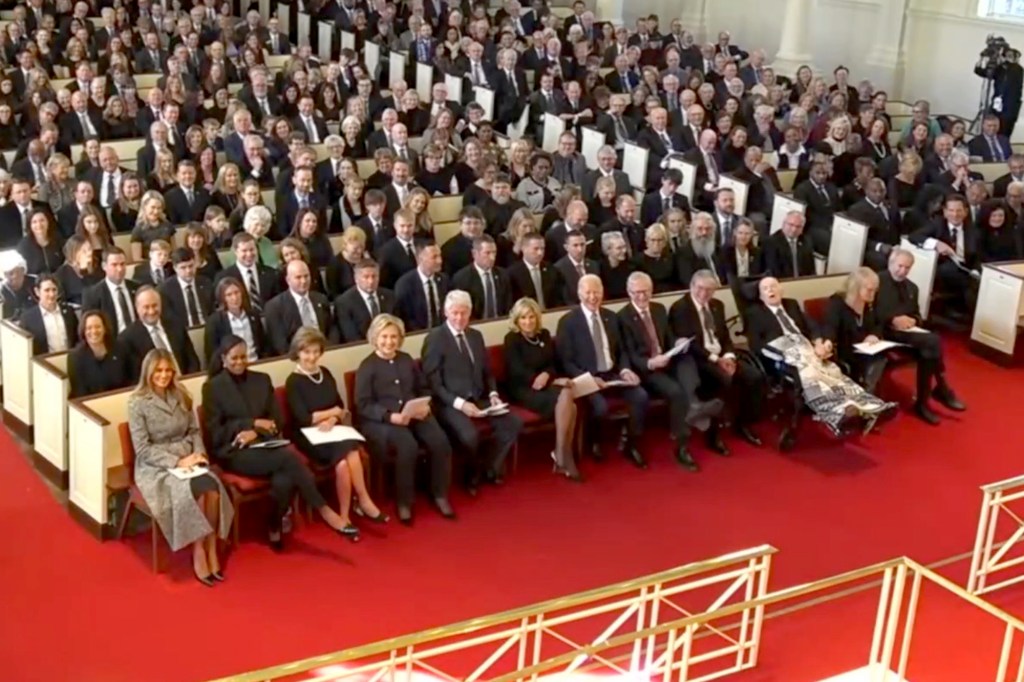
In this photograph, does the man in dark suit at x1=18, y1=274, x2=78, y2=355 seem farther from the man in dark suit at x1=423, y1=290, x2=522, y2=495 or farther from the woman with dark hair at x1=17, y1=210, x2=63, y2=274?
the man in dark suit at x1=423, y1=290, x2=522, y2=495

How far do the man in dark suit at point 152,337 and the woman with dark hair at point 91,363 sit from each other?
0.41 ft

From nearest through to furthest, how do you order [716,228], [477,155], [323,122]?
1. [716,228]
2. [477,155]
3. [323,122]

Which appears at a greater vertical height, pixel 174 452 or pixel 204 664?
pixel 174 452

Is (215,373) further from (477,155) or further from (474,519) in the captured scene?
(477,155)

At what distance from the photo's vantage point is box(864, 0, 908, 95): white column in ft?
54.9

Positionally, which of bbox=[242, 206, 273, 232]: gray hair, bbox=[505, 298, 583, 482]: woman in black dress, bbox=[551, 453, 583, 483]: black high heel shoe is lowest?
bbox=[551, 453, 583, 483]: black high heel shoe

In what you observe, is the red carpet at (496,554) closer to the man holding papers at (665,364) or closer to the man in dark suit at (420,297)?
the man holding papers at (665,364)

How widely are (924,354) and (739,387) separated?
1.39 meters

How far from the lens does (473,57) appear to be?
1416 cm

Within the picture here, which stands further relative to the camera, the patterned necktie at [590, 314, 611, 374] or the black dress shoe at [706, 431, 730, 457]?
the black dress shoe at [706, 431, 730, 457]

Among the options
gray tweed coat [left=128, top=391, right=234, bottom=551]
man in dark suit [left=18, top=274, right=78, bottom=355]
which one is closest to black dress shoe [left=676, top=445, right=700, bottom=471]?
gray tweed coat [left=128, top=391, right=234, bottom=551]

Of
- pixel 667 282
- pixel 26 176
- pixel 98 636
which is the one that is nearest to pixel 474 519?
pixel 98 636

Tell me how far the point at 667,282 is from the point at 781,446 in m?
1.55

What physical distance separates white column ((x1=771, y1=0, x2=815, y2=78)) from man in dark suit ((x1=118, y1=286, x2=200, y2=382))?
444 inches
